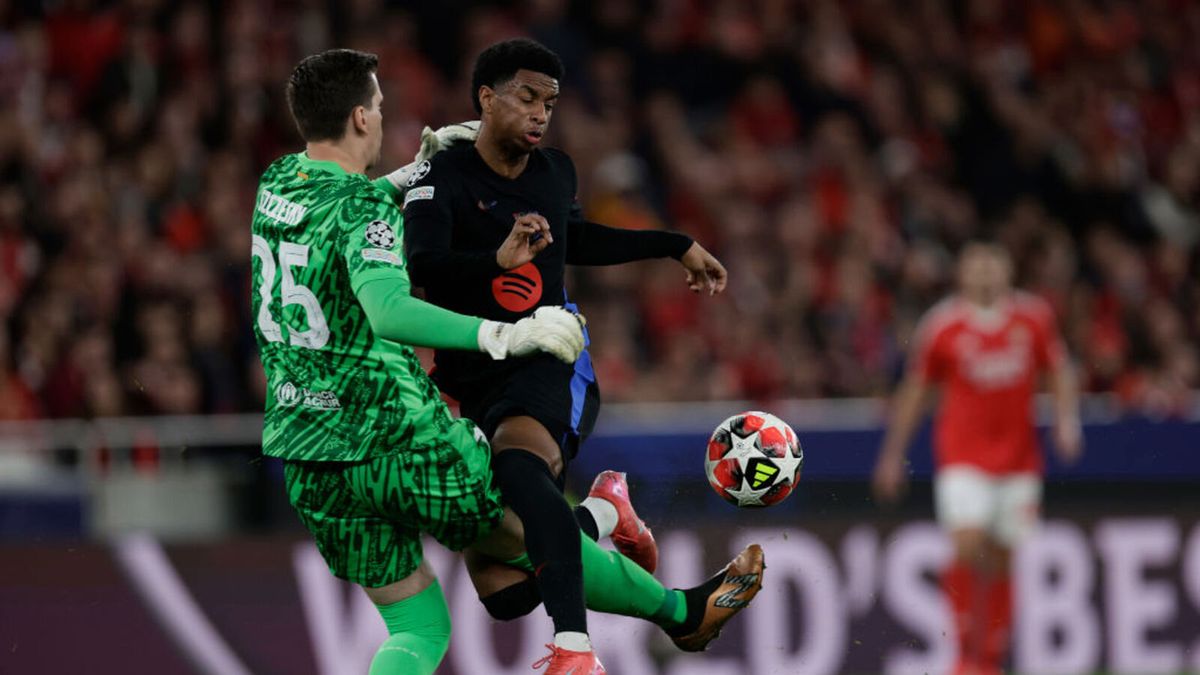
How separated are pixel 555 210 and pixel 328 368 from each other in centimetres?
101

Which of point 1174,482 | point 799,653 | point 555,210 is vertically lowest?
point 799,653

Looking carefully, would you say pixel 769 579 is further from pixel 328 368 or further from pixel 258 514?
pixel 328 368

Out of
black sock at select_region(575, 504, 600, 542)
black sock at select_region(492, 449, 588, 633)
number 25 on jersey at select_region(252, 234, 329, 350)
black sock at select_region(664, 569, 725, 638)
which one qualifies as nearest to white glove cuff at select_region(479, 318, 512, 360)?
number 25 on jersey at select_region(252, 234, 329, 350)

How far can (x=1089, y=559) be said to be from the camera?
10.6 meters

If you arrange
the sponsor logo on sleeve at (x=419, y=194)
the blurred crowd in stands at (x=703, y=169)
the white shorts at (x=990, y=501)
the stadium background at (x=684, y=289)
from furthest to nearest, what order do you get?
the blurred crowd in stands at (x=703, y=169) < the white shorts at (x=990, y=501) < the stadium background at (x=684, y=289) < the sponsor logo on sleeve at (x=419, y=194)

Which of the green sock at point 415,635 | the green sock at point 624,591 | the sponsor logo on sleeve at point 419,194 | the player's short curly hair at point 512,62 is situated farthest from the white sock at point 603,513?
the player's short curly hair at point 512,62

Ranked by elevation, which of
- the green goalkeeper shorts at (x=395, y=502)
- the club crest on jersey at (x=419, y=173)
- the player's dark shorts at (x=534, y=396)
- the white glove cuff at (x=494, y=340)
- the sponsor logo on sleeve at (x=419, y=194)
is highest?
the club crest on jersey at (x=419, y=173)

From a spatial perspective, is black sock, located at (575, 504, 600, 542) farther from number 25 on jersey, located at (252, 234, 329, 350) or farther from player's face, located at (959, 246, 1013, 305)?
player's face, located at (959, 246, 1013, 305)

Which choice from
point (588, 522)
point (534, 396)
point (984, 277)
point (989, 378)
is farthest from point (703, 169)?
point (534, 396)

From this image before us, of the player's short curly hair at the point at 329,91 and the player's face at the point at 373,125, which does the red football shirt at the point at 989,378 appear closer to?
the player's face at the point at 373,125

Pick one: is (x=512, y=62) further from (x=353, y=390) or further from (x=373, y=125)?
(x=353, y=390)

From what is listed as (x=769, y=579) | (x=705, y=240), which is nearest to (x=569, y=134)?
(x=705, y=240)

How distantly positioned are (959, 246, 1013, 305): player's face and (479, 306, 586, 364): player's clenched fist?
264 inches

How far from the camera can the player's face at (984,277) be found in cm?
1140
